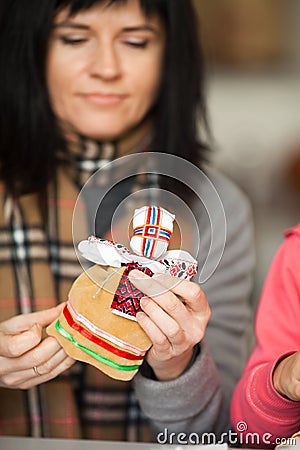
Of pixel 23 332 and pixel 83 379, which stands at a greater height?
pixel 23 332

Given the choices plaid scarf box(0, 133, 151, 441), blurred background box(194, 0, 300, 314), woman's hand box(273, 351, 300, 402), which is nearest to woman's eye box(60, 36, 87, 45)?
plaid scarf box(0, 133, 151, 441)

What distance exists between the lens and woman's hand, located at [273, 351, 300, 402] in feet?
1.87

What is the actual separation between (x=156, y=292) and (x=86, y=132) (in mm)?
271

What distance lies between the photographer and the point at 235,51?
5.93 ft

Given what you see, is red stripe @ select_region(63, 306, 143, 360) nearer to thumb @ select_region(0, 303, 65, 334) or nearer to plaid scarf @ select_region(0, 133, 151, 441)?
thumb @ select_region(0, 303, 65, 334)

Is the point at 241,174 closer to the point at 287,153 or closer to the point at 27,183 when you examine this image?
the point at 287,153

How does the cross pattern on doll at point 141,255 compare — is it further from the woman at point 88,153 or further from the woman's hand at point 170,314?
the woman at point 88,153

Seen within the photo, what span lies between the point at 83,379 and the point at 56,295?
9 centimetres

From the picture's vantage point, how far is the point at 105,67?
685 millimetres

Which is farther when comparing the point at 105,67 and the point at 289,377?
the point at 105,67

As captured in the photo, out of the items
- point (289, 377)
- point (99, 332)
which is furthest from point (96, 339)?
point (289, 377)

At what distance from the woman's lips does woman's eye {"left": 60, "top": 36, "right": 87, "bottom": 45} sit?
0.05 metres

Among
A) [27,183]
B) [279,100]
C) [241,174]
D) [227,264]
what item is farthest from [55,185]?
[279,100]

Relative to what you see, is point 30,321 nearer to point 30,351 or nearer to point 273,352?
point 30,351
